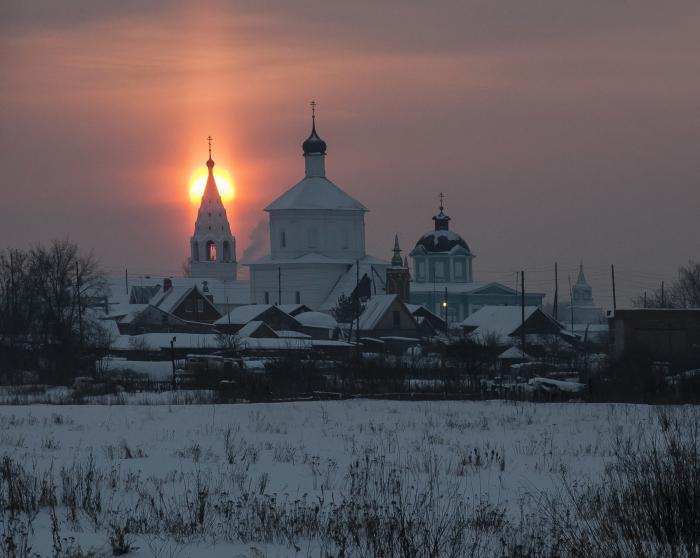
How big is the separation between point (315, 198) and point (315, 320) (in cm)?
2445

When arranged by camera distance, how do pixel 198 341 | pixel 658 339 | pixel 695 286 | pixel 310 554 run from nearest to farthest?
pixel 310 554 < pixel 658 339 < pixel 198 341 < pixel 695 286

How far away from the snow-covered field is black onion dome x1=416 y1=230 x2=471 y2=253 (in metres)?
88.4

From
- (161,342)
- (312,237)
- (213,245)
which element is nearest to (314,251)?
(312,237)

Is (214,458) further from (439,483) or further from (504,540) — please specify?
(504,540)

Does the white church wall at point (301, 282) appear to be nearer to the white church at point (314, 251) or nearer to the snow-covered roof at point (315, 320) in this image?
the white church at point (314, 251)

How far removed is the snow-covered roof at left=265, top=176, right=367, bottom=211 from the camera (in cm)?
9319

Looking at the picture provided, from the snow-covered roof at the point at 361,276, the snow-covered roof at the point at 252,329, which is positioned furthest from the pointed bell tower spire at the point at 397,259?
the snow-covered roof at the point at 252,329

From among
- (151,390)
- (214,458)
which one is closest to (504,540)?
(214,458)

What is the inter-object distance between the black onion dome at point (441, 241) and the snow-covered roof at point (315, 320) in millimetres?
41321

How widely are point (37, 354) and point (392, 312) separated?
2884cm

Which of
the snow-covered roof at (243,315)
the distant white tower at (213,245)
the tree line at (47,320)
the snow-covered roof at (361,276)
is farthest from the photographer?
the distant white tower at (213,245)

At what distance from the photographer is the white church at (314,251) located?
89812 millimetres

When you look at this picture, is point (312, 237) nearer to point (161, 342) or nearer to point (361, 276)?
point (361, 276)

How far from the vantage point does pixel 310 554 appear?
28.3ft
